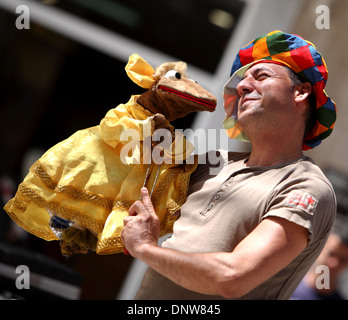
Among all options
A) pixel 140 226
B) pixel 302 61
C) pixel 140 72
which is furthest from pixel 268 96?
pixel 140 226

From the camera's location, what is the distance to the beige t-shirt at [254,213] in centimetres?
126

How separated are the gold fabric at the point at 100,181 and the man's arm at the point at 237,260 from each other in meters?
0.18

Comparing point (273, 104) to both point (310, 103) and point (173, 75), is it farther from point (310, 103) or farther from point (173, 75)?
point (173, 75)

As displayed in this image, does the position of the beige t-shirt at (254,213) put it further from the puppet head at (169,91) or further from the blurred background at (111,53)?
the blurred background at (111,53)

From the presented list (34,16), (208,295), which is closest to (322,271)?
(208,295)

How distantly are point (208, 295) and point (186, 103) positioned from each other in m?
0.50

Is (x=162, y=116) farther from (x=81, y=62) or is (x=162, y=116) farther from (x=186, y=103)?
(x=81, y=62)

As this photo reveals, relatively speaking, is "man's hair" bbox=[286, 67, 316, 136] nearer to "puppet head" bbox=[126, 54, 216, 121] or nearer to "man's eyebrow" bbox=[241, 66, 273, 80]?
"man's eyebrow" bbox=[241, 66, 273, 80]

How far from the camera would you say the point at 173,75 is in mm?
Answer: 1480

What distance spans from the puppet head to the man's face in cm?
9

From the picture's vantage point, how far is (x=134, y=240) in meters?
1.31

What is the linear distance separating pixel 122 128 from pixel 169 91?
0.53 ft

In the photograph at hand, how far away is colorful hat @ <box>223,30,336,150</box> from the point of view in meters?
1.42

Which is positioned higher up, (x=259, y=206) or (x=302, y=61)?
(x=302, y=61)
